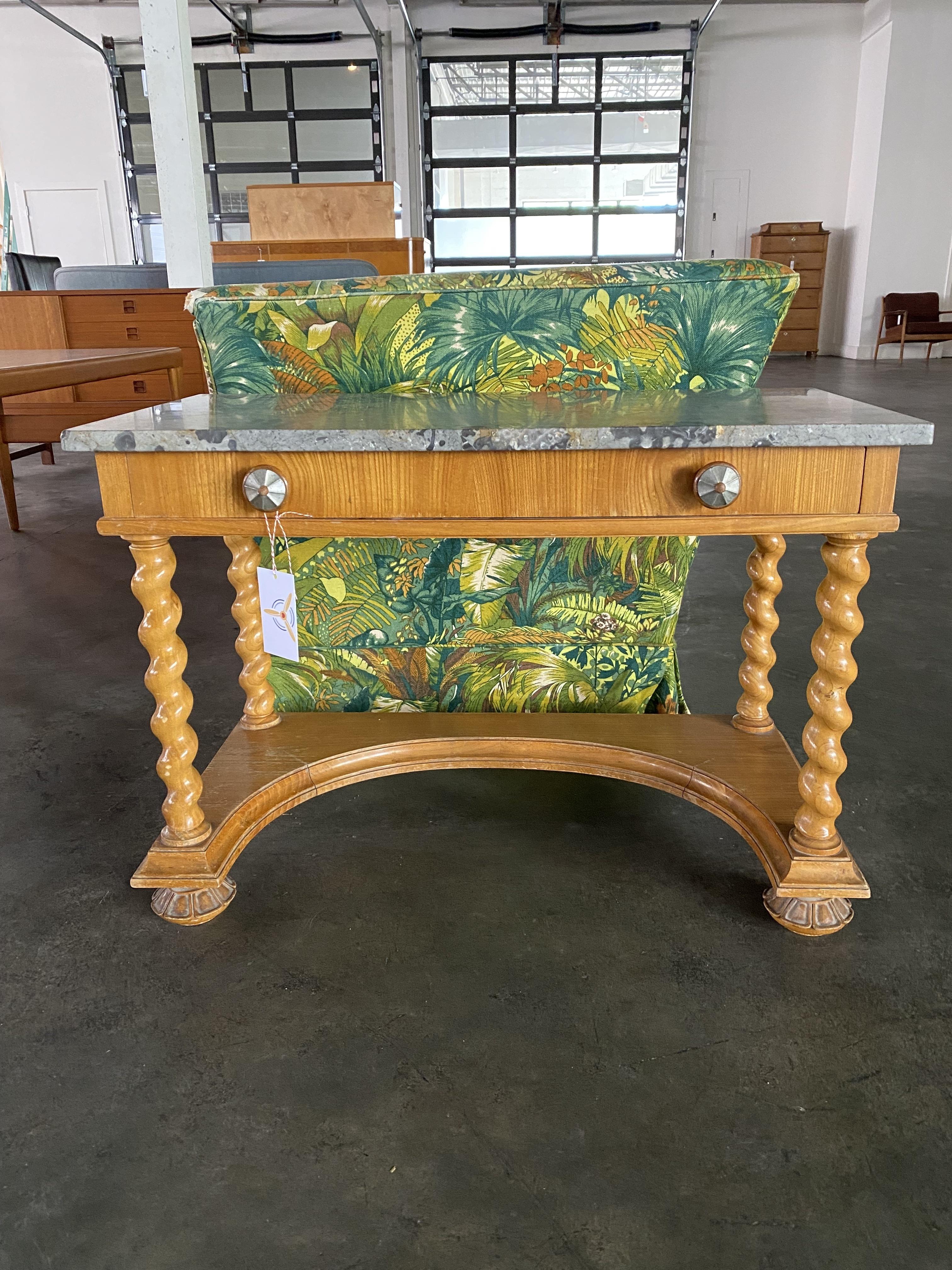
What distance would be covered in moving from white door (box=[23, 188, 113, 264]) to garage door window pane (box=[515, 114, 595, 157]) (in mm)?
5257

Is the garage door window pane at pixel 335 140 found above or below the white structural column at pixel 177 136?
above

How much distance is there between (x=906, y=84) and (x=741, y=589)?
9300 mm

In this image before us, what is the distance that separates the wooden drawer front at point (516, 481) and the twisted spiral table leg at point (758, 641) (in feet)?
1.61

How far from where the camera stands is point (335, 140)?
10.6m

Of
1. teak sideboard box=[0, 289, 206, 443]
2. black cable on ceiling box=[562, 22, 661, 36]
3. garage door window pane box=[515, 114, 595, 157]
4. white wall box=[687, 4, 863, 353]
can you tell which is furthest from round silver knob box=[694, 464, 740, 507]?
black cable on ceiling box=[562, 22, 661, 36]

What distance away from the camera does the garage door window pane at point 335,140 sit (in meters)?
10.6

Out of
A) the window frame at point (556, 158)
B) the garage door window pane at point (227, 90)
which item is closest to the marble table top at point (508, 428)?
the window frame at point (556, 158)

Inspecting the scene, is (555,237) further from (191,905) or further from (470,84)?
(191,905)

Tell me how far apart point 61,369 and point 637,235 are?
32.8 feet

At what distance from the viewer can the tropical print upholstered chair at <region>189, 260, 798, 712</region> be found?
1.23m

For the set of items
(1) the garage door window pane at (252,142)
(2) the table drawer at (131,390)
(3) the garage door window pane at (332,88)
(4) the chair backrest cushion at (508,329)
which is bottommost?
(2) the table drawer at (131,390)

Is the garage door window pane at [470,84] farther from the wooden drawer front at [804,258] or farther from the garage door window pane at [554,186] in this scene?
the wooden drawer front at [804,258]

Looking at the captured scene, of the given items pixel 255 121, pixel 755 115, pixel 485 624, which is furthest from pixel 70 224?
pixel 485 624

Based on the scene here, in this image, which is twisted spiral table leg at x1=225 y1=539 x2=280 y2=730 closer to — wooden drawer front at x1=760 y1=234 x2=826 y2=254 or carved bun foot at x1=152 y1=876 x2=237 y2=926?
carved bun foot at x1=152 y1=876 x2=237 y2=926
